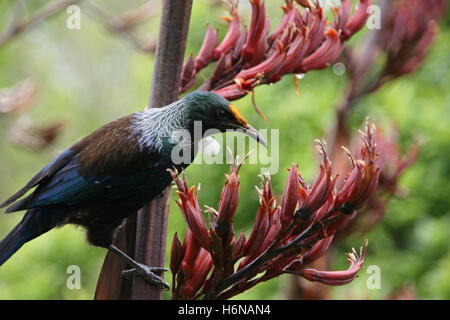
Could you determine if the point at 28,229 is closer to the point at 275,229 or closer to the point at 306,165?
the point at 275,229

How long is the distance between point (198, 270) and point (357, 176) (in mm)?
422

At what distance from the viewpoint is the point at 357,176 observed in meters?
1.13

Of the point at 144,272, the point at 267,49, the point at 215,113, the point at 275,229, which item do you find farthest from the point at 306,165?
the point at 275,229

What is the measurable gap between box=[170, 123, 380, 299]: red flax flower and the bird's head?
291 mm

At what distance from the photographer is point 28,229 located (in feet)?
4.89

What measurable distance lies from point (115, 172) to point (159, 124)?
0.58 ft

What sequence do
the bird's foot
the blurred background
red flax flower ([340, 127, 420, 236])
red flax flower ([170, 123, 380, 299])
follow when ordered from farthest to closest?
the blurred background, red flax flower ([340, 127, 420, 236]), the bird's foot, red flax flower ([170, 123, 380, 299])

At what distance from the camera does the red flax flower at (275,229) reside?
3.76 ft

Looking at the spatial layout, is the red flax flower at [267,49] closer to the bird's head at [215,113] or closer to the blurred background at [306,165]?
the bird's head at [215,113]

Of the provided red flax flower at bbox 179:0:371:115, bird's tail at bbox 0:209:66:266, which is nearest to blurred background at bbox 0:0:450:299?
red flax flower at bbox 179:0:371:115

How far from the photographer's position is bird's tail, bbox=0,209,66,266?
1.45 metres

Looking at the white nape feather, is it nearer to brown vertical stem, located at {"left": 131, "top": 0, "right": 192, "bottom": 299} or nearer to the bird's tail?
brown vertical stem, located at {"left": 131, "top": 0, "right": 192, "bottom": 299}
